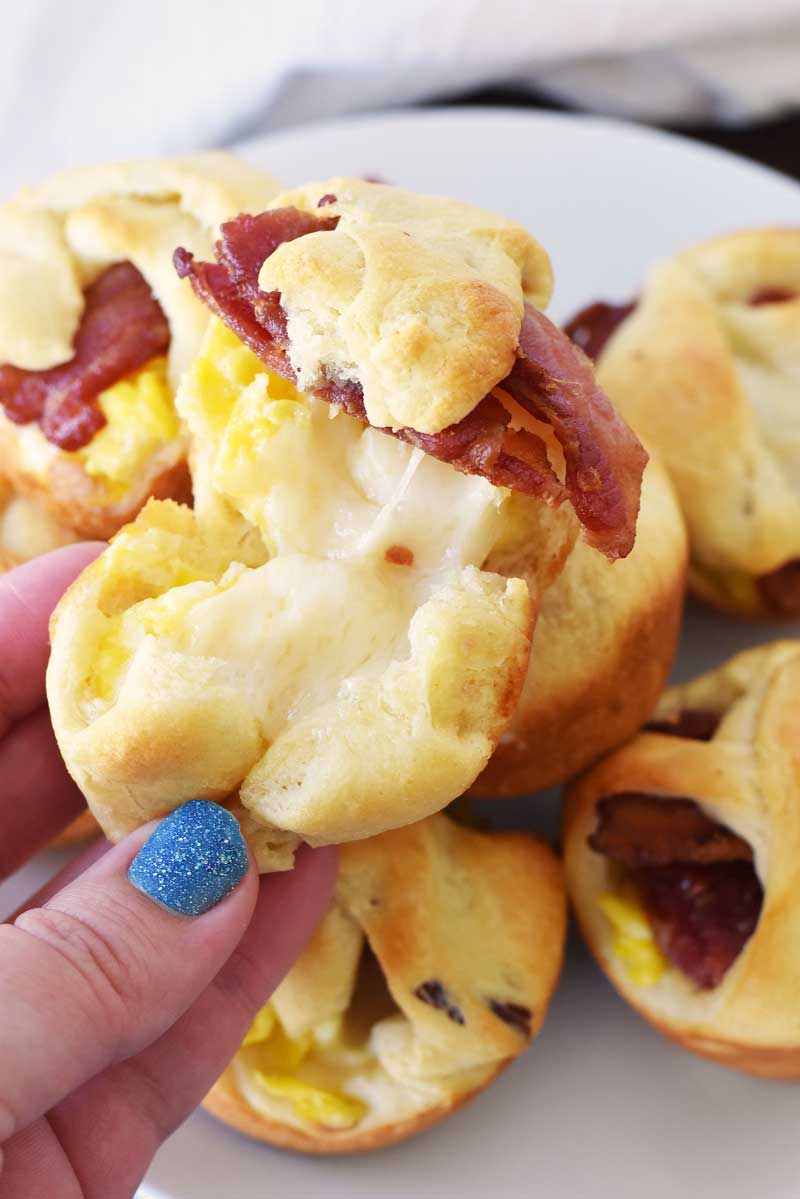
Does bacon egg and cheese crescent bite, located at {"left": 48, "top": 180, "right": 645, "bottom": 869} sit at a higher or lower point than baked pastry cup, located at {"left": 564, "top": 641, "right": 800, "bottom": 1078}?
higher

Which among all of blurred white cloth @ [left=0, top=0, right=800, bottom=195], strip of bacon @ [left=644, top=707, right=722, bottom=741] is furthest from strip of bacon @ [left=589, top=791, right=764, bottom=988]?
blurred white cloth @ [left=0, top=0, right=800, bottom=195]

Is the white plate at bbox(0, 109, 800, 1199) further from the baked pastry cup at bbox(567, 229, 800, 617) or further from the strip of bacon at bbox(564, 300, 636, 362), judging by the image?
the strip of bacon at bbox(564, 300, 636, 362)

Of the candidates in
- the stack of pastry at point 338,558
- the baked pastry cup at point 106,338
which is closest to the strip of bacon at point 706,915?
the stack of pastry at point 338,558

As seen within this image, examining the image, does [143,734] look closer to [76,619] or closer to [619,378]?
[76,619]

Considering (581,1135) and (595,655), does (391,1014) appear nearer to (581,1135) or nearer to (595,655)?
(581,1135)

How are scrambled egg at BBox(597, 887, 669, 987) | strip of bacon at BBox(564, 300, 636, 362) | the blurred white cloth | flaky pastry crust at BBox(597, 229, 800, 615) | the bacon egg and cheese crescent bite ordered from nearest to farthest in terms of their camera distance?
the bacon egg and cheese crescent bite, scrambled egg at BBox(597, 887, 669, 987), flaky pastry crust at BBox(597, 229, 800, 615), strip of bacon at BBox(564, 300, 636, 362), the blurred white cloth

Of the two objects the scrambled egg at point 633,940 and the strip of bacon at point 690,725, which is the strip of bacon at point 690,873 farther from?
the strip of bacon at point 690,725

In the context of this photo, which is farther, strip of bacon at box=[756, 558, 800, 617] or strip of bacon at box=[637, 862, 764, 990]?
strip of bacon at box=[756, 558, 800, 617]
